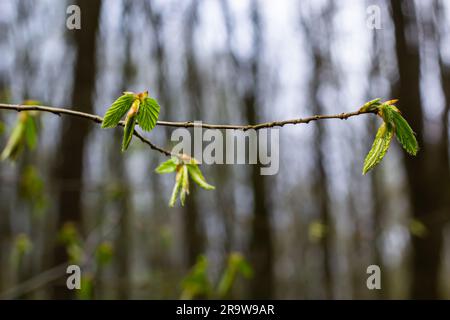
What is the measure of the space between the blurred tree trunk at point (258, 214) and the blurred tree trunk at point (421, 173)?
5.52 feet

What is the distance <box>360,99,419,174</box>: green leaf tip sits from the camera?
0.87m

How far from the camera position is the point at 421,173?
3771 mm

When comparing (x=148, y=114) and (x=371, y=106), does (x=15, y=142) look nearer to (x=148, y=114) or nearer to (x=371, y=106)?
(x=148, y=114)

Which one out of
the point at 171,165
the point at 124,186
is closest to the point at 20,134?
the point at 171,165

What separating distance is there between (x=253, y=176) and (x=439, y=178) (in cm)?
215

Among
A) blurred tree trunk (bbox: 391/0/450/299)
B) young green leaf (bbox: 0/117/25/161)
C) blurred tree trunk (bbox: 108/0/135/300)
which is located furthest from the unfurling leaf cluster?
blurred tree trunk (bbox: 391/0/450/299)

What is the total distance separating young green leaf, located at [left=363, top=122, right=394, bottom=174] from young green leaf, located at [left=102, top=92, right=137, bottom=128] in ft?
1.76

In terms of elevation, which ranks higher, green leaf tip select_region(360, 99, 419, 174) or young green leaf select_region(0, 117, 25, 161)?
young green leaf select_region(0, 117, 25, 161)

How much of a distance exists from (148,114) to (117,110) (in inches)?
3.2

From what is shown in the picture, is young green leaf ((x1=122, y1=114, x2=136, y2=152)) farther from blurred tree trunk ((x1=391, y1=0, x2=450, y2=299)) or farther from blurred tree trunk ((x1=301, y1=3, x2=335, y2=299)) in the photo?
blurred tree trunk ((x1=301, y1=3, x2=335, y2=299))

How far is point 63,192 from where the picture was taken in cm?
358

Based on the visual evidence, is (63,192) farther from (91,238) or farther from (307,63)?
(307,63)

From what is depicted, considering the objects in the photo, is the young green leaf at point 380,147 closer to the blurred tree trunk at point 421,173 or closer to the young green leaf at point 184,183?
the young green leaf at point 184,183

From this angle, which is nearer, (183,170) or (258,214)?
(183,170)
